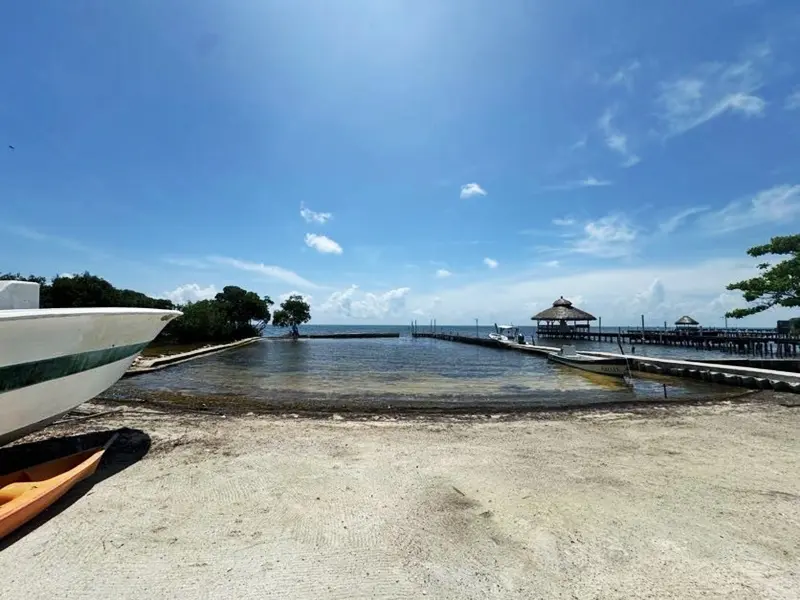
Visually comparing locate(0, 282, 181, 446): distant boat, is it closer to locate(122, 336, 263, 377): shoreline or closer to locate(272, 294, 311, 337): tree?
locate(122, 336, 263, 377): shoreline

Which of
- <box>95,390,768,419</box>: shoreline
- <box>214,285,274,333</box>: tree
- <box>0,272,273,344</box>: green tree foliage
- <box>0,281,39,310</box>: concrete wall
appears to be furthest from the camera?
<box>214,285,274,333</box>: tree

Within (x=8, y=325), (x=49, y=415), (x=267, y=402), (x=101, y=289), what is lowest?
(x=267, y=402)

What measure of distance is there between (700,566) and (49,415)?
7.26 m

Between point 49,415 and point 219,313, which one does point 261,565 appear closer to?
point 49,415

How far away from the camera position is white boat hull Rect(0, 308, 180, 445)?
441 centimetres

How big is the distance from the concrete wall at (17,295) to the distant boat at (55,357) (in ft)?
0.47

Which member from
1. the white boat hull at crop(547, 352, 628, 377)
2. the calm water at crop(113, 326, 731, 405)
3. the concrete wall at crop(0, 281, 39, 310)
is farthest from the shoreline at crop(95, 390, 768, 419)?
the white boat hull at crop(547, 352, 628, 377)

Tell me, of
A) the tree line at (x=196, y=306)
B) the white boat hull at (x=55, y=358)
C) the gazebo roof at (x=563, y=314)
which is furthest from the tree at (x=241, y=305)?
the white boat hull at (x=55, y=358)

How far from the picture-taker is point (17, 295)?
550cm

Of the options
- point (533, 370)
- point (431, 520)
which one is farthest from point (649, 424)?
point (533, 370)

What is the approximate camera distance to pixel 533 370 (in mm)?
22250

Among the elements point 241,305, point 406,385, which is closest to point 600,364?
point 406,385

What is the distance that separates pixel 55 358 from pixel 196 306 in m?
48.0

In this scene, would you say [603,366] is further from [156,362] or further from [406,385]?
[156,362]
